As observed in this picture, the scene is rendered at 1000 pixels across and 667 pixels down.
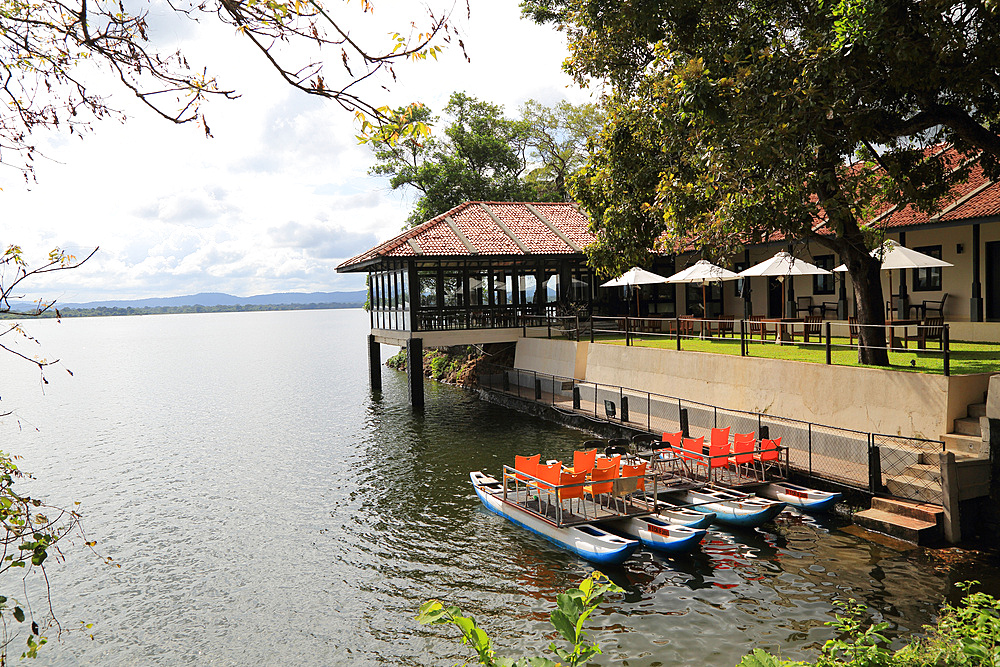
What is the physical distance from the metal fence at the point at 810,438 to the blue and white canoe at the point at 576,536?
5.00m

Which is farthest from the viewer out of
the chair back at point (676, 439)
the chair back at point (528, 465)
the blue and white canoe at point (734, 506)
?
the chair back at point (676, 439)

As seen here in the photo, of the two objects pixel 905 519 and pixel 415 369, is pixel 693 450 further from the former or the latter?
pixel 415 369

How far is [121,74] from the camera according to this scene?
12.4 ft

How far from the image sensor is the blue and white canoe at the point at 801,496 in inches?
522

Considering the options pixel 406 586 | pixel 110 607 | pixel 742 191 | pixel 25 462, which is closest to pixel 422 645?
pixel 406 586

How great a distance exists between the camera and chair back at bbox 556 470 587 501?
520 inches

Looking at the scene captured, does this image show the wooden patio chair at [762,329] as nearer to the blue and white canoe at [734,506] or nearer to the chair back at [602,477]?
the blue and white canoe at [734,506]

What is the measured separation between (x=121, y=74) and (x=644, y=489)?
40.7ft

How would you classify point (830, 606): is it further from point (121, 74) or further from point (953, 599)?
point (121, 74)

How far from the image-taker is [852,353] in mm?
18578

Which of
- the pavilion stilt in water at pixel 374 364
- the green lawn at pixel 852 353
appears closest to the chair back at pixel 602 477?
the green lawn at pixel 852 353

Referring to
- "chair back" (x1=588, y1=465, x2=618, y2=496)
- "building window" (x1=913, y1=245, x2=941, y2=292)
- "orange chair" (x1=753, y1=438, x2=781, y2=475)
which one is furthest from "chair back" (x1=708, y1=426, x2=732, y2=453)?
"building window" (x1=913, y1=245, x2=941, y2=292)

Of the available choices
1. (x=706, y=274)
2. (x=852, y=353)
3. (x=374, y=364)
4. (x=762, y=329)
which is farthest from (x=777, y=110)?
(x=374, y=364)

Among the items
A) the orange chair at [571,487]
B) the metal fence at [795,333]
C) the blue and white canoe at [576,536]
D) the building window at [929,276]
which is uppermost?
the building window at [929,276]
